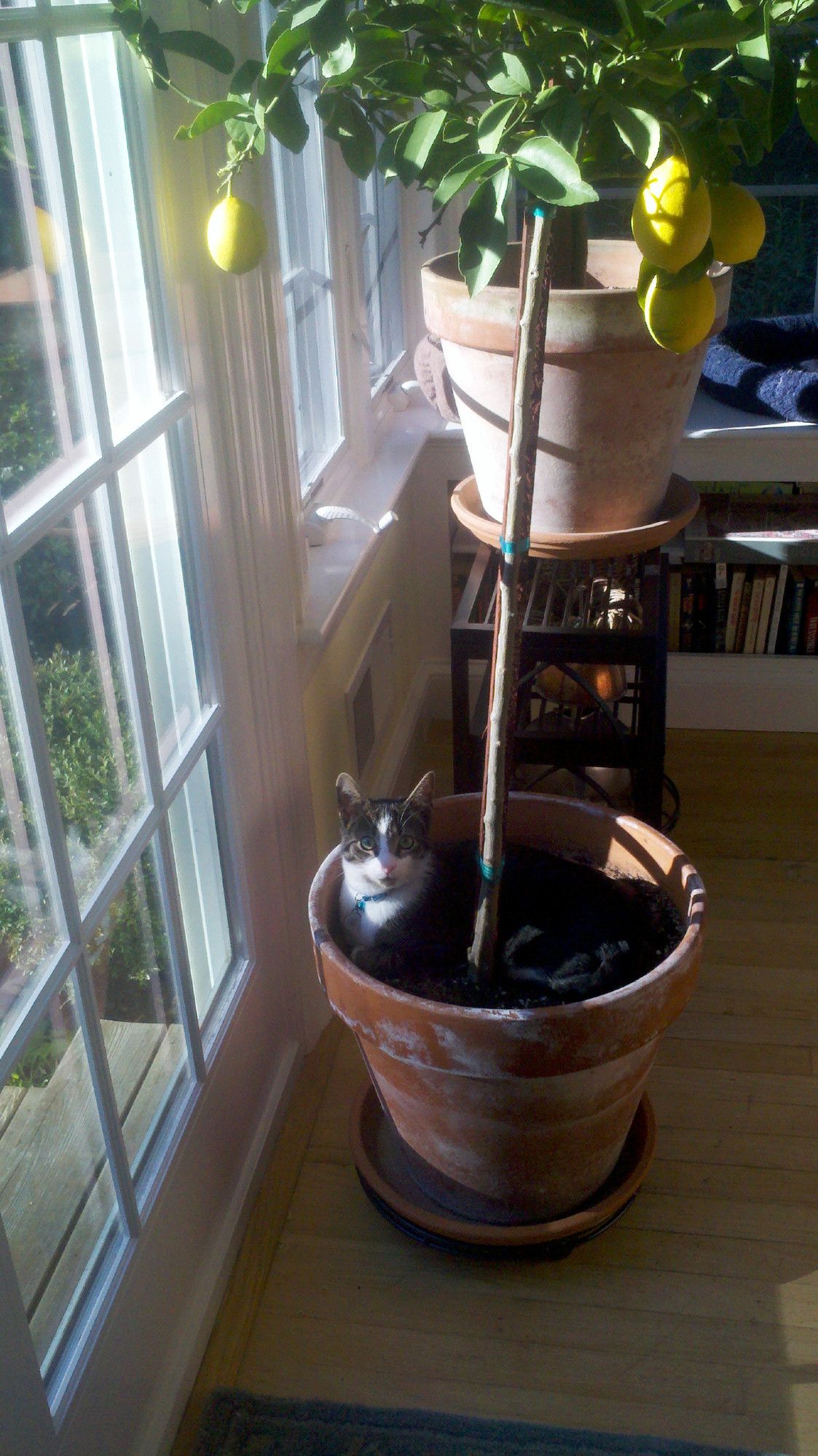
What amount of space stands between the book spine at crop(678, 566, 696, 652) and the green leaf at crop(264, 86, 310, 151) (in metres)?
1.82

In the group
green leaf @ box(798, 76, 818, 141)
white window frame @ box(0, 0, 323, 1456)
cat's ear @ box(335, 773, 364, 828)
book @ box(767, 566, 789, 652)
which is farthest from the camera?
→ book @ box(767, 566, 789, 652)

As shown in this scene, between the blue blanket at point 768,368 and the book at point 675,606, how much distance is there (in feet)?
1.22

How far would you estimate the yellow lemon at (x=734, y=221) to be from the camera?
774mm

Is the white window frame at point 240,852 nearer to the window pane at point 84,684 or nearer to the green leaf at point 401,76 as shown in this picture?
the window pane at point 84,684

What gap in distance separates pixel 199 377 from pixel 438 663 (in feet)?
4.90

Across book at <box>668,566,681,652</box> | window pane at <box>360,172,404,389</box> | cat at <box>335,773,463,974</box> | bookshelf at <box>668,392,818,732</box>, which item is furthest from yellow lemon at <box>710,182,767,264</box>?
book at <box>668,566,681,652</box>

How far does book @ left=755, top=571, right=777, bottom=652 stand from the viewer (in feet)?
8.18

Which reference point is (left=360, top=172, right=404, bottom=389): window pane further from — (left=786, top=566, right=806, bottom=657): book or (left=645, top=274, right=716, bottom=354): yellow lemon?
→ (left=645, top=274, right=716, bottom=354): yellow lemon

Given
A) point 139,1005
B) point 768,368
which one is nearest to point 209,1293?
point 139,1005

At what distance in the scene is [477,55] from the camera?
0.90m

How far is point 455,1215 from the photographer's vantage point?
147 centimetres

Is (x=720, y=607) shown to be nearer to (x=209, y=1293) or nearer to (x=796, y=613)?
(x=796, y=613)

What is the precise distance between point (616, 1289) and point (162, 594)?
3.32ft

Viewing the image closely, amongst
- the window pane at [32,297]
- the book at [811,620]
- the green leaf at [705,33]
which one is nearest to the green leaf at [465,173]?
the green leaf at [705,33]
